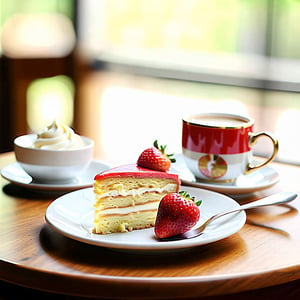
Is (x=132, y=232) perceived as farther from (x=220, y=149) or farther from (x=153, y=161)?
(x=220, y=149)

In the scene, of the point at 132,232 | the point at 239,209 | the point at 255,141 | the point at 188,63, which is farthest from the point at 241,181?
the point at 188,63

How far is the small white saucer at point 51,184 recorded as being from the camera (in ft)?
4.30

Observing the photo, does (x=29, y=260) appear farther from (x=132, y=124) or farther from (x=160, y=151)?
(x=132, y=124)

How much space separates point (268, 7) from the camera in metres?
3.92

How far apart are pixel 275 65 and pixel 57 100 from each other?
1.60 meters

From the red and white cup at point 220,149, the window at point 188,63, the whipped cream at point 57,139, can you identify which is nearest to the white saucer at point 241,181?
the red and white cup at point 220,149

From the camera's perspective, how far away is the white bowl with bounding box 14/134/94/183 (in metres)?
1.33

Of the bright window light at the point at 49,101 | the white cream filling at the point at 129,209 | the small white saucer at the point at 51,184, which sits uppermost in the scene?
the white cream filling at the point at 129,209

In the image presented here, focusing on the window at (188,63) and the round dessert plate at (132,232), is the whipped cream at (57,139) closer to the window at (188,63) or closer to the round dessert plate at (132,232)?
the round dessert plate at (132,232)

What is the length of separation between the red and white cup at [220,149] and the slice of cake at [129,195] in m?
0.23

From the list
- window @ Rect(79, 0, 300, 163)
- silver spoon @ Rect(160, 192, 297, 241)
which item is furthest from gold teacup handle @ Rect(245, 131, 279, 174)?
window @ Rect(79, 0, 300, 163)

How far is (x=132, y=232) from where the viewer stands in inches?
43.1

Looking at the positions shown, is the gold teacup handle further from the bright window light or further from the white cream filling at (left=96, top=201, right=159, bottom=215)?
the bright window light

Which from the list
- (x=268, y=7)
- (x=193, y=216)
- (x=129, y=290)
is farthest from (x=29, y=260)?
(x=268, y=7)
